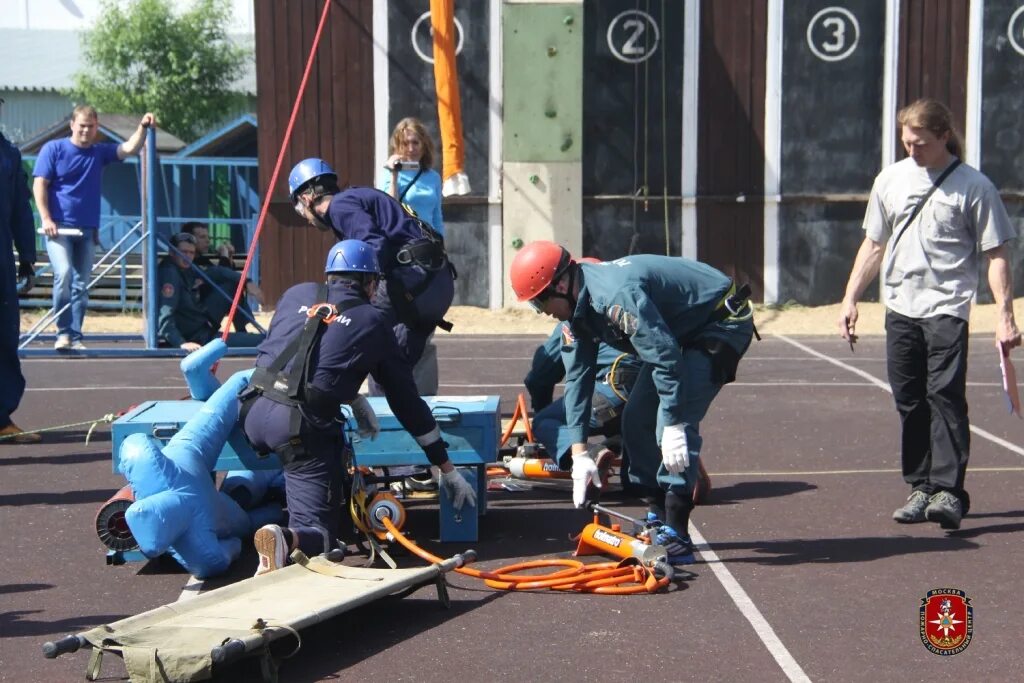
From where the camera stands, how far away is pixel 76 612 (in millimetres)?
5566

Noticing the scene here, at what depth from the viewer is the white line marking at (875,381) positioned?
897 cm

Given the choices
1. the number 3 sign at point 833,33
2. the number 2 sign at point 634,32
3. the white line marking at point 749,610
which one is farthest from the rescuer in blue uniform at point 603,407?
the number 3 sign at point 833,33

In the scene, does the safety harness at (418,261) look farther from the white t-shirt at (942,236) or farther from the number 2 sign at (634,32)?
the number 2 sign at (634,32)

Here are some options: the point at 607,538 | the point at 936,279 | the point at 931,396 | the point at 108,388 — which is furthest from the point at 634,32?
the point at 607,538

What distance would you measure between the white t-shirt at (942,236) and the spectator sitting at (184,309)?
842 centimetres

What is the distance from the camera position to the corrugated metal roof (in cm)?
4738

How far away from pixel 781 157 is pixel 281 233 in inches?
274

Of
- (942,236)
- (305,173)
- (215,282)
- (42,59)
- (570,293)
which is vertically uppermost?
(42,59)

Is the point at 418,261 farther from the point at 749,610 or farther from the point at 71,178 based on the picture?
the point at 71,178

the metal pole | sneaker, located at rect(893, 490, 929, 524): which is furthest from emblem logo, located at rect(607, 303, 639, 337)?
the metal pole

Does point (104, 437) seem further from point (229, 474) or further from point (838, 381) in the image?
point (838, 381)

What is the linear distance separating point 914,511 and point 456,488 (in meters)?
2.36

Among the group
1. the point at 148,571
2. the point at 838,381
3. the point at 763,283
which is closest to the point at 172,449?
the point at 148,571

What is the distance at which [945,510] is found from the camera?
21.7 ft
